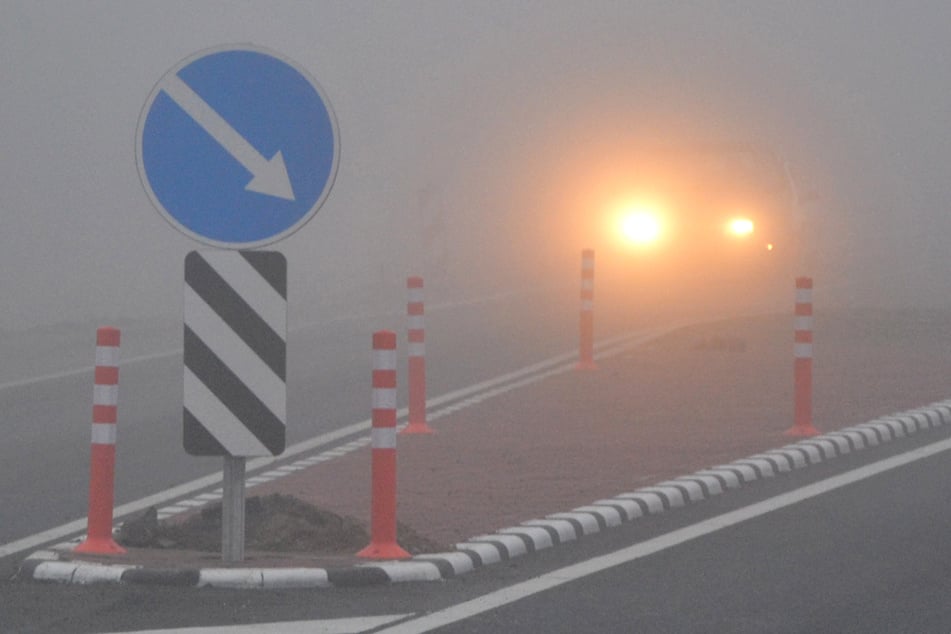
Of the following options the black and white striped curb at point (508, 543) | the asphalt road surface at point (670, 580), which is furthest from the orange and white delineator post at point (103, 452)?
the asphalt road surface at point (670, 580)

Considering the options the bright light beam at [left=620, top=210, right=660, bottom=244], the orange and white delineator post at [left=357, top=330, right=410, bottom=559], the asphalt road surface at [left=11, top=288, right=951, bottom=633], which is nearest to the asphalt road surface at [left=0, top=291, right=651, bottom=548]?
the asphalt road surface at [left=11, top=288, right=951, bottom=633]

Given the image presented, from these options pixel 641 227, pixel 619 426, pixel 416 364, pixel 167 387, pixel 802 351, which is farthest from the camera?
pixel 641 227

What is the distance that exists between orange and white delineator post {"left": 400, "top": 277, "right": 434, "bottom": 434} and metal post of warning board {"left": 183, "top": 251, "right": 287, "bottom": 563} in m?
5.72

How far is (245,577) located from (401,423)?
23.1ft

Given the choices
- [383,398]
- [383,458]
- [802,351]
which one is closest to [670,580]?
[383,458]

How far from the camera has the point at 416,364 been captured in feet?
50.3

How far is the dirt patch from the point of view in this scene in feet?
32.3

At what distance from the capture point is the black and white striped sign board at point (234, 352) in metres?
9.28

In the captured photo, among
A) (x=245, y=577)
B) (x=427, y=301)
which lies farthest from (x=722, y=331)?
(x=245, y=577)

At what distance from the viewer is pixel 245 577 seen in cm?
881

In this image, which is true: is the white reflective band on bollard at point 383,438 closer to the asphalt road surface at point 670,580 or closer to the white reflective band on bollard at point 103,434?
the asphalt road surface at point 670,580

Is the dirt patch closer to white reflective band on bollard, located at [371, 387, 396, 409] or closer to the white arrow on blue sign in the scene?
white reflective band on bollard, located at [371, 387, 396, 409]

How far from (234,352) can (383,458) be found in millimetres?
812

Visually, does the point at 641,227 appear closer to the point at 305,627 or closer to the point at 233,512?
the point at 233,512
